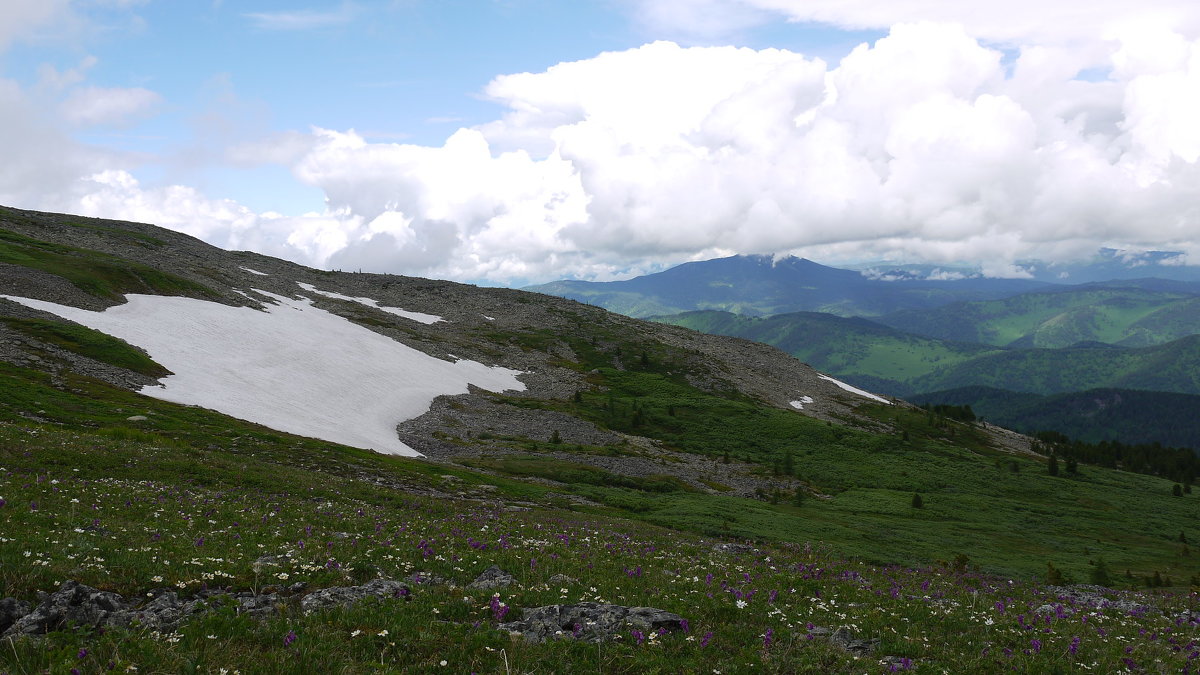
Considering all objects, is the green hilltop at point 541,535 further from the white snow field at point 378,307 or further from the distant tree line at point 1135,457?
the distant tree line at point 1135,457

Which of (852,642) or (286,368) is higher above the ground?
(852,642)

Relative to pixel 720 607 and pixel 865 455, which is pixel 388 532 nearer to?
pixel 720 607

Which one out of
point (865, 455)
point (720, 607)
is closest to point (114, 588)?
point (720, 607)

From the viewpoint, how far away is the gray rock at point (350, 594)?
35.7ft

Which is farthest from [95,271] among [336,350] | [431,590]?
[431,590]

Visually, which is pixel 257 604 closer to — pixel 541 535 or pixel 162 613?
pixel 162 613

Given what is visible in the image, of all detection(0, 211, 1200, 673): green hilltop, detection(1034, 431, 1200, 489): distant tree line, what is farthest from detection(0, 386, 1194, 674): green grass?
detection(1034, 431, 1200, 489): distant tree line

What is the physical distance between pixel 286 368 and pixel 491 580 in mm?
78257

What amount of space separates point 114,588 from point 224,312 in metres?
99.6

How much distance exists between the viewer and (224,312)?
95.6m

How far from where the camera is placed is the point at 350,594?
38.0ft

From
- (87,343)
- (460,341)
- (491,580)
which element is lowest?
(87,343)

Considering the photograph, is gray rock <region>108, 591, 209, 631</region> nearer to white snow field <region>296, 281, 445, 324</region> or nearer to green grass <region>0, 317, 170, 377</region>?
green grass <region>0, 317, 170, 377</region>

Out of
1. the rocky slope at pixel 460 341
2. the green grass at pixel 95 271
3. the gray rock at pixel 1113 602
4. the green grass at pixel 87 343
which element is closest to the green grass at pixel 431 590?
the gray rock at pixel 1113 602
